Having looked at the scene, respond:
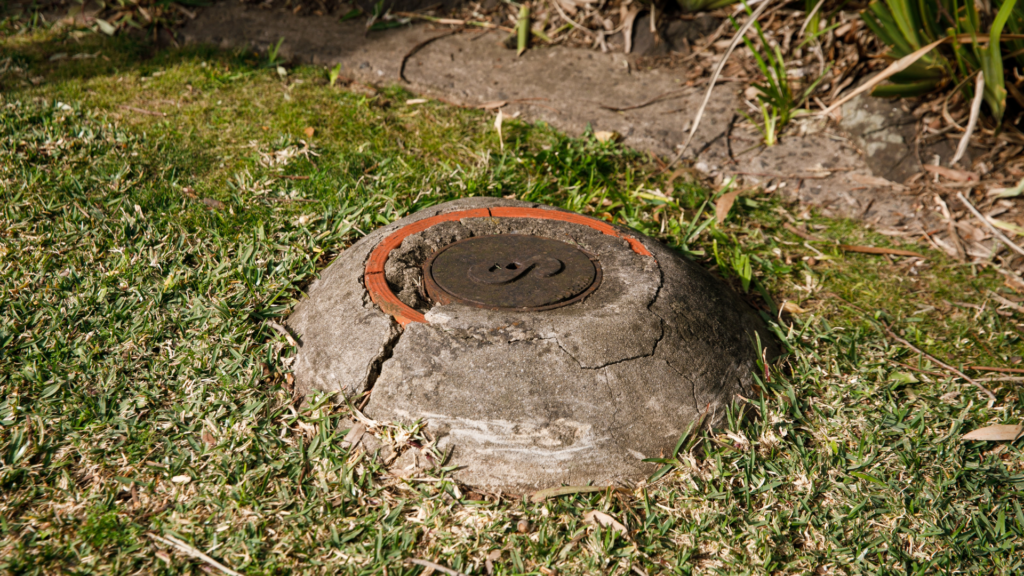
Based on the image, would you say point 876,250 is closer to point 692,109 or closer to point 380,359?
point 692,109

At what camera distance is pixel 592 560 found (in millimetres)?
1977

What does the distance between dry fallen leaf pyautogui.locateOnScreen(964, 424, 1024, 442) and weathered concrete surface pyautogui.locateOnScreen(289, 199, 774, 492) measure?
31.5 inches

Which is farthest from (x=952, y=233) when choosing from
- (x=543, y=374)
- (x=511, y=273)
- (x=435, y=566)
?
(x=435, y=566)

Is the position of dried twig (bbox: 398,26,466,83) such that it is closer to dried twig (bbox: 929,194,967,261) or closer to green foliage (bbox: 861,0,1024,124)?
green foliage (bbox: 861,0,1024,124)

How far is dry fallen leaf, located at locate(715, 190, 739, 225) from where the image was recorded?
3.66m

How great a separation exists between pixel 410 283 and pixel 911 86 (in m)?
3.20

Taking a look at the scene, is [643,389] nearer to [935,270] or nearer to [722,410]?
[722,410]

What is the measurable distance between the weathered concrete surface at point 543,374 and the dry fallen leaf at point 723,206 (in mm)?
1311

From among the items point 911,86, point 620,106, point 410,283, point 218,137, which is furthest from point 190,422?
point 911,86

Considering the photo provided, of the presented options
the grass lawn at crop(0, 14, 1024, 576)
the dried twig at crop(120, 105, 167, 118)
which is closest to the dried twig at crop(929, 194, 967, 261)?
the grass lawn at crop(0, 14, 1024, 576)

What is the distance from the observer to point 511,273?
243 centimetres

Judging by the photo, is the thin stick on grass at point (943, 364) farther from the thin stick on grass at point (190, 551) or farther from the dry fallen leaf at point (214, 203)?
the dry fallen leaf at point (214, 203)

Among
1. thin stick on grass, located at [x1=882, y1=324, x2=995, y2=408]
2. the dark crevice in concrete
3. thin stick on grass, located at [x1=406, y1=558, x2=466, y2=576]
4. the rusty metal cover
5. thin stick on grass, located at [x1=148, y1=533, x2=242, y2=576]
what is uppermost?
the rusty metal cover

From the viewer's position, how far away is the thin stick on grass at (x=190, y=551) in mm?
1887
